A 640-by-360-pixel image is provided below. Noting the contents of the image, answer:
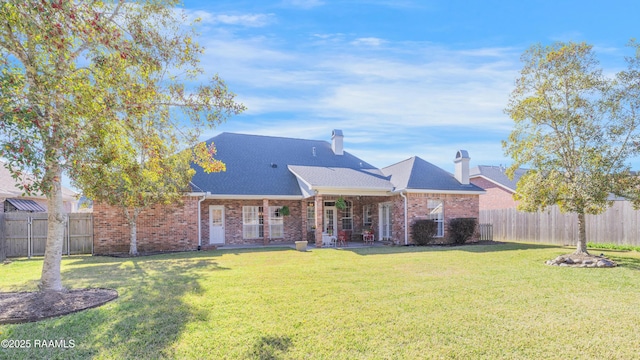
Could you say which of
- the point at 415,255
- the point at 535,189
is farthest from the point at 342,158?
the point at 535,189

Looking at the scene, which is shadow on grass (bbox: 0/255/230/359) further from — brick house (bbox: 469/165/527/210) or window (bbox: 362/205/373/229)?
brick house (bbox: 469/165/527/210)

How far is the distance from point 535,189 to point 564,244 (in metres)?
7.62

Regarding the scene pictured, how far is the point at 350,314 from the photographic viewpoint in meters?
5.47

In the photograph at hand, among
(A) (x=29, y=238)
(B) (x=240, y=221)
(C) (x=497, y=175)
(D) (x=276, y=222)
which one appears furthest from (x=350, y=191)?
(C) (x=497, y=175)

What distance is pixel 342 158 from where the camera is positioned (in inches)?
884

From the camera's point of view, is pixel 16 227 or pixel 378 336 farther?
pixel 16 227

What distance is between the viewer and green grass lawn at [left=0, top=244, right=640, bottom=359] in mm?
4238

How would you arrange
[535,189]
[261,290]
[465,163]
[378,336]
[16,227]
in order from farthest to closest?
[465,163]
[16,227]
[535,189]
[261,290]
[378,336]

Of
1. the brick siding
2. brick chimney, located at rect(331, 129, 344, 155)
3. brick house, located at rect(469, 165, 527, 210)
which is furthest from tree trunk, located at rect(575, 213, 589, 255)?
brick chimney, located at rect(331, 129, 344, 155)

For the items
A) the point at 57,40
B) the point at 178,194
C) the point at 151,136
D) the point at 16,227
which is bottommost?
the point at 16,227

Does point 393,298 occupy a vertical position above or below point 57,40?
below

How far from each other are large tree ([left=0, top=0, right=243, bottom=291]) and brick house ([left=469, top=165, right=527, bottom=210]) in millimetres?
23085

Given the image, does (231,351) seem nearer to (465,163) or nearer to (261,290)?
(261,290)

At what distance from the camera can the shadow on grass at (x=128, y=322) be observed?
427 centimetres
